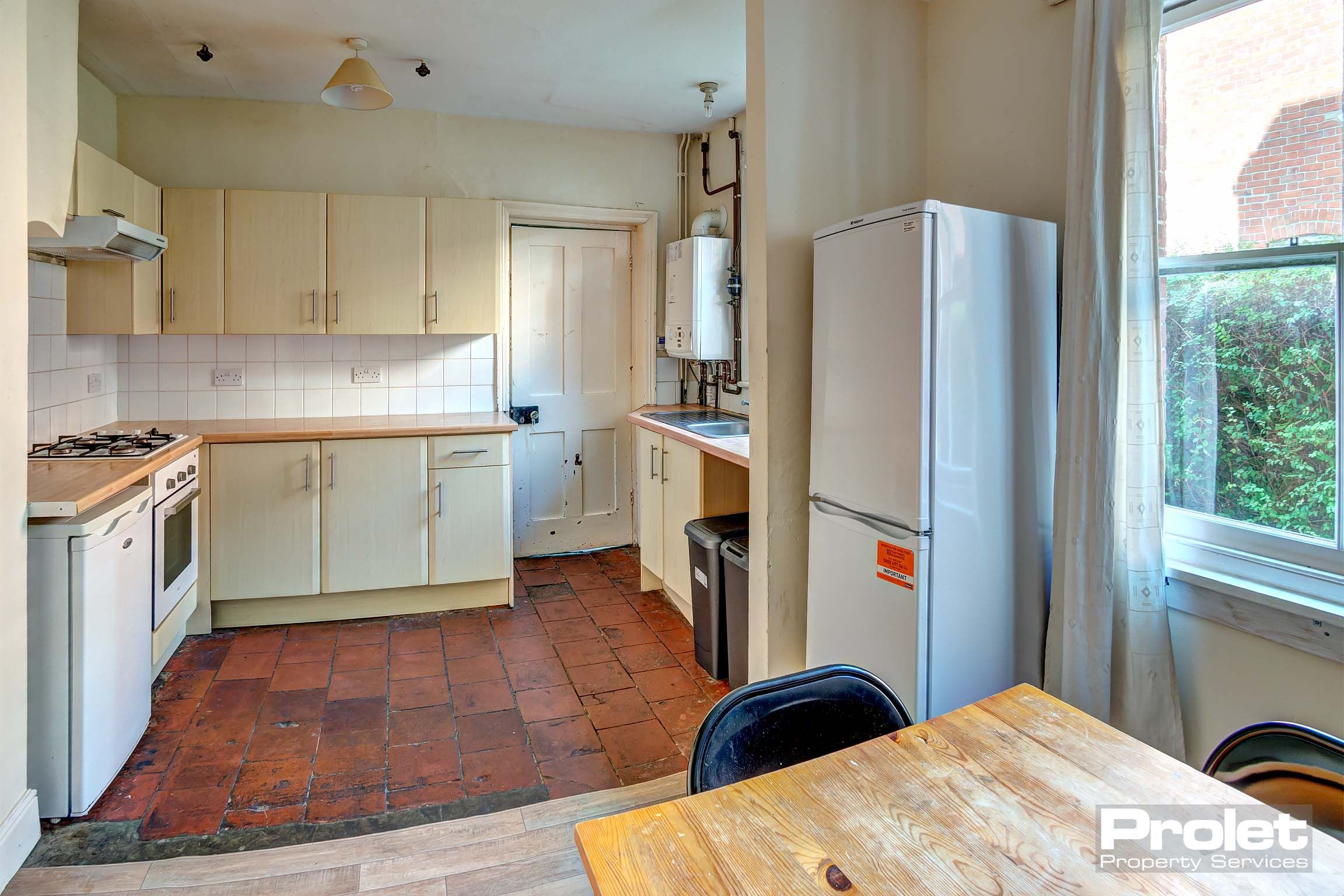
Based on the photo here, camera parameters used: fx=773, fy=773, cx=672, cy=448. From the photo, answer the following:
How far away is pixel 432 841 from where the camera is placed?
6.82 ft

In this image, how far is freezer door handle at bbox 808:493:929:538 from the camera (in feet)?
6.65

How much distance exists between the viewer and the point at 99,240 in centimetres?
288

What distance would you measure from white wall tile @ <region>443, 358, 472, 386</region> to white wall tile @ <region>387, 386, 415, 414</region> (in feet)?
0.65

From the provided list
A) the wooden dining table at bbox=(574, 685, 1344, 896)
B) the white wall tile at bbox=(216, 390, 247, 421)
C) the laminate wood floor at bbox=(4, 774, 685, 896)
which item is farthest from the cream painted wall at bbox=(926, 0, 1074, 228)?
the white wall tile at bbox=(216, 390, 247, 421)

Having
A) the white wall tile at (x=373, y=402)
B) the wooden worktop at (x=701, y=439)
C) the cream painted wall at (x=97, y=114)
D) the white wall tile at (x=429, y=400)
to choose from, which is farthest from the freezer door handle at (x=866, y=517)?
the cream painted wall at (x=97, y=114)

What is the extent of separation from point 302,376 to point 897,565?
341 cm

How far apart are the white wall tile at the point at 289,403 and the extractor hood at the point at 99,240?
1.04m

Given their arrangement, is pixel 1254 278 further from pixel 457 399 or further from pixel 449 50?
pixel 457 399

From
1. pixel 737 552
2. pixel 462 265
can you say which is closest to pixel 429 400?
pixel 462 265

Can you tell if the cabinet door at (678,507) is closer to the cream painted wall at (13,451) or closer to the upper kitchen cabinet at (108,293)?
the cream painted wall at (13,451)

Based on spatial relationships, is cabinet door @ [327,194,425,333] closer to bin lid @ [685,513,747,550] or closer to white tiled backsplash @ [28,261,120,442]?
white tiled backsplash @ [28,261,120,442]

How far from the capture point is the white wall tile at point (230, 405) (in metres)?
4.05

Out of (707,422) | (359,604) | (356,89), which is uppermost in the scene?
(356,89)

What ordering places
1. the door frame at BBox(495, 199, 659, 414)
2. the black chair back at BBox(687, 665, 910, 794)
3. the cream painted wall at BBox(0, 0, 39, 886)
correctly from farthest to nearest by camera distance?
1. the door frame at BBox(495, 199, 659, 414)
2. the cream painted wall at BBox(0, 0, 39, 886)
3. the black chair back at BBox(687, 665, 910, 794)
